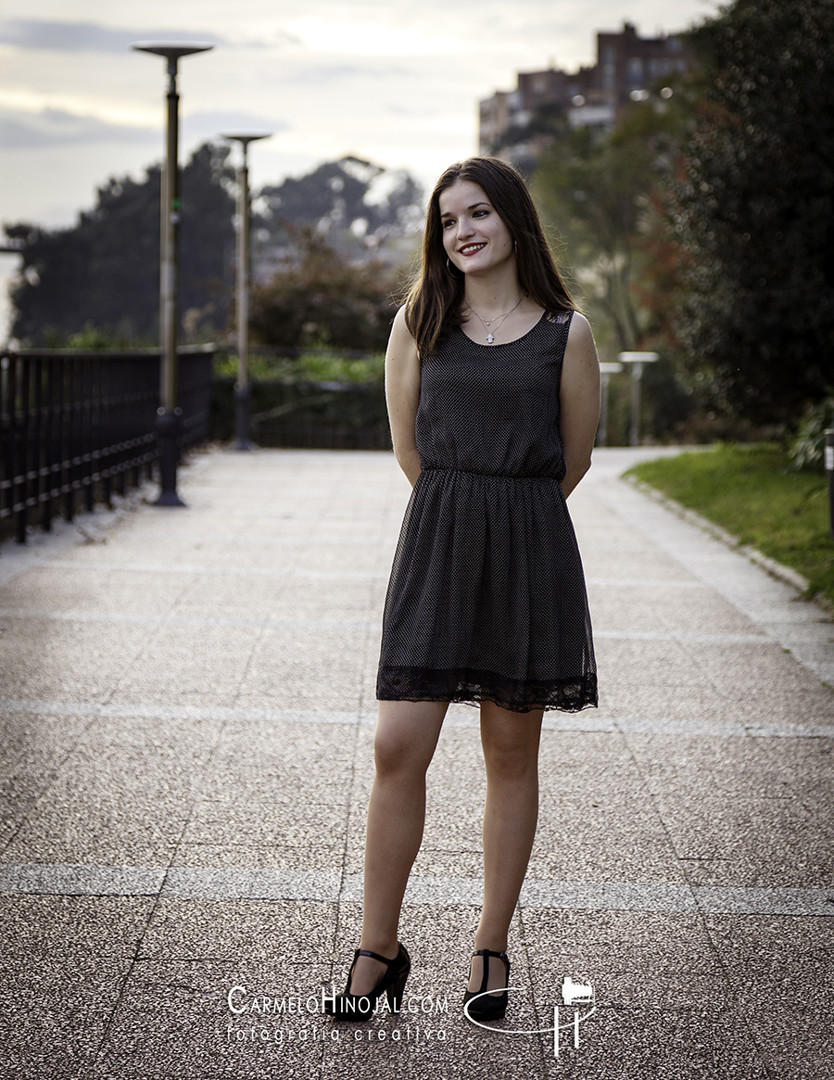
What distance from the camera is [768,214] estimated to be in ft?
42.3

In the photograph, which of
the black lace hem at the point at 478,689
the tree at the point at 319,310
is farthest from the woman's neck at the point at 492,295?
the tree at the point at 319,310

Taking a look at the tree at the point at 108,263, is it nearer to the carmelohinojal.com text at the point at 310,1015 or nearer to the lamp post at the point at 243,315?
the lamp post at the point at 243,315

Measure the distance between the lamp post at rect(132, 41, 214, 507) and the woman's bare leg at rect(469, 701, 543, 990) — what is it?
9.20m

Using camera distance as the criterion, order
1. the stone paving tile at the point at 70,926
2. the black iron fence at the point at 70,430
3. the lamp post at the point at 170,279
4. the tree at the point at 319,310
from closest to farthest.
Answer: the stone paving tile at the point at 70,926 → the black iron fence at the point at 70,430 → the lamp post at the point at 170,279 → the tree at the point at 319,310

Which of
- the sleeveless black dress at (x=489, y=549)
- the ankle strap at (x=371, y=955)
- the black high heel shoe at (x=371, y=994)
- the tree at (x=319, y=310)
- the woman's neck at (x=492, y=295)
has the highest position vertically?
the tree at (x=319, y=310)

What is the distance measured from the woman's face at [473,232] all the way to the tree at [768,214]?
10459 mm

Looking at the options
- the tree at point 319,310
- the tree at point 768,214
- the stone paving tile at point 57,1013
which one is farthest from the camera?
the tree at point 319,310

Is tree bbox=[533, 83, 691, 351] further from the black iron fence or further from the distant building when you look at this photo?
the distant building

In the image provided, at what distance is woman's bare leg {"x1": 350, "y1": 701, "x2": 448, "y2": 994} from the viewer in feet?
9.86

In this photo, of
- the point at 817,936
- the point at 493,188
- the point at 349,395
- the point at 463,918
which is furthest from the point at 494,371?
the point at 349,395

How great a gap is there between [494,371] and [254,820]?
1885mm

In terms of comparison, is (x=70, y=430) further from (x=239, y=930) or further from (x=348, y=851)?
(x=239, y=930)

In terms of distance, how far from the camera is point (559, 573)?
3.03 meters

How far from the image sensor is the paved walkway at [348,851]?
2955 mm
